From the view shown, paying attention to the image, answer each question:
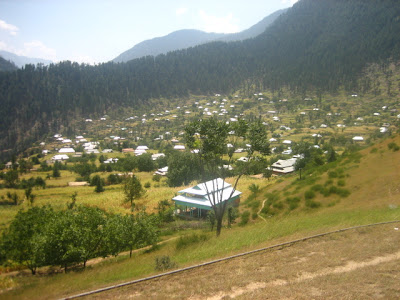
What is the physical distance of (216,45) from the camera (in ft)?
456

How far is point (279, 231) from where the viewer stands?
33.2ft

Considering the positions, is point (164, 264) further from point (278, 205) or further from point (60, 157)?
point (60, 157)

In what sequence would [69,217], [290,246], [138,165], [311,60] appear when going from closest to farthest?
[290,246]
[69,217]
[138,165]
[311,60]

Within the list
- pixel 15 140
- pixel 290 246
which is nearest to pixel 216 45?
pixel 15 140

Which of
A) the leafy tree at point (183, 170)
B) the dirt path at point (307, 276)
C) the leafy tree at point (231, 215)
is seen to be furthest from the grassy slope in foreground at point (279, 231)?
the leafy tree at point (183, 170)

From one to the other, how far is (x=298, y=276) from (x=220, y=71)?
384 ft

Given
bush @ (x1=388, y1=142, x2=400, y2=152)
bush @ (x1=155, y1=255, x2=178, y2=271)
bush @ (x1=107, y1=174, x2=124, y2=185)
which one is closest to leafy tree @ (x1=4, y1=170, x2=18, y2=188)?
bush @ (x1=107, y1=174, x2=124, y2=185)

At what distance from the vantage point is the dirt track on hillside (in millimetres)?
5793

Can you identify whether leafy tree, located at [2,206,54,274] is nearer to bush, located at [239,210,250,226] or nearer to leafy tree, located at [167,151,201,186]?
bush, located at [239,210,250,226]

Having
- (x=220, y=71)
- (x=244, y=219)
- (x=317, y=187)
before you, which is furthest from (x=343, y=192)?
(x=220, y=71)

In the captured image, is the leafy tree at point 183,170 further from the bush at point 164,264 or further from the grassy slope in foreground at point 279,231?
the bush at point 164,264

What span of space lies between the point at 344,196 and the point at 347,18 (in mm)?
141962

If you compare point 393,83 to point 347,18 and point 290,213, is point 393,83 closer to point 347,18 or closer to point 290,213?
point 347,18

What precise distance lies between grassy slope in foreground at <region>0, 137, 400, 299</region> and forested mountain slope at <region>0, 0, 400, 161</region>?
2834 inches
